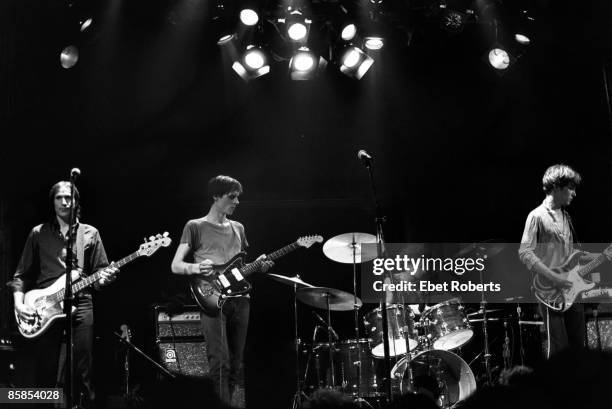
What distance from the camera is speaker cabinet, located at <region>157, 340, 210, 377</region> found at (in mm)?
7246

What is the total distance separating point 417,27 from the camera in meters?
7.07

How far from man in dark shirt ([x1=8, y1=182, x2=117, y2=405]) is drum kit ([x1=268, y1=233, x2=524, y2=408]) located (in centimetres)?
174

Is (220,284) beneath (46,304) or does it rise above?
above

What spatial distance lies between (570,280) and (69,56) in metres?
5.24

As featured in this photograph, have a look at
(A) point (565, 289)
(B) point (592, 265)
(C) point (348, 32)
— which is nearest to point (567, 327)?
(A) point (565, 289)

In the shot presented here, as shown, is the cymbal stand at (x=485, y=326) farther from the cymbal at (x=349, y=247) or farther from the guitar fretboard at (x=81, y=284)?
the guitar fretboard at (x=81, y=284)

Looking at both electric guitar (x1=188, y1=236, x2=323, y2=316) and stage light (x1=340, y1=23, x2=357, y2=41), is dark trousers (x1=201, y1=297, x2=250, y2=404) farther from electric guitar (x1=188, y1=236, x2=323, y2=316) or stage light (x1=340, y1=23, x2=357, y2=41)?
stage light (x1=340, y1=23, x2=357, y2=41)

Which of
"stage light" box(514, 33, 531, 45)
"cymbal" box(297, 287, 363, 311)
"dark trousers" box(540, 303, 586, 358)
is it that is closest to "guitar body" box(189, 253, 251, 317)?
"cymbal" box(297, 287, 363, 311)

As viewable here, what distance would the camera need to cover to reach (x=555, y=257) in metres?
5.50

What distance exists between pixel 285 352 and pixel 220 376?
273 cm

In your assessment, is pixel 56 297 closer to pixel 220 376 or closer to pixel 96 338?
pixel 220 376

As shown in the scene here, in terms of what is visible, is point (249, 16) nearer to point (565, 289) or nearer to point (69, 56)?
point (69, 56)

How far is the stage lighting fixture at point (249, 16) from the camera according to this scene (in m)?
6.78

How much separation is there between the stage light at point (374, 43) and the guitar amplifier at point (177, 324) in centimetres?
334
